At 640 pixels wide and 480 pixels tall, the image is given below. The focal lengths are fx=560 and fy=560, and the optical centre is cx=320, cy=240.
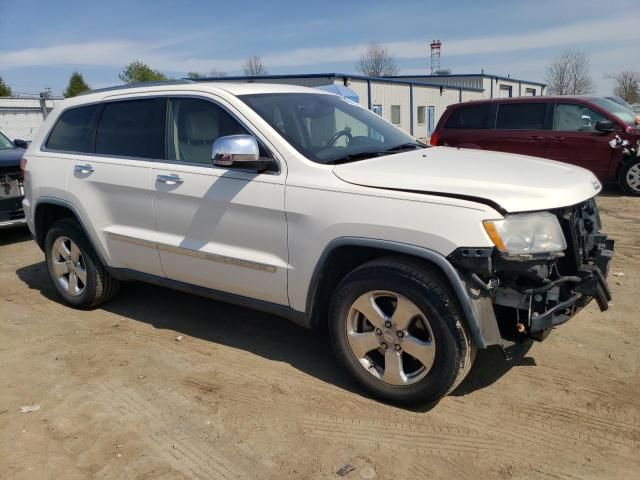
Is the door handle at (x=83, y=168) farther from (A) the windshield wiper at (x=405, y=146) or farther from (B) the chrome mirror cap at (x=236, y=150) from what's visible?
(A) the windshield wiper at (x=405, y=146)

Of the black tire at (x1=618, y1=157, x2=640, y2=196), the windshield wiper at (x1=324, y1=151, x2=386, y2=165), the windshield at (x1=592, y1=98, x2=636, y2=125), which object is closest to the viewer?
the windshield wiper at (x1=324, y1=151, x2=386, y2=165)

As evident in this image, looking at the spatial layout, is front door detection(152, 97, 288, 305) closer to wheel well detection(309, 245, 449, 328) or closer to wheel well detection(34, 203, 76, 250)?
wheel well detection(309, 245, 449, 328)

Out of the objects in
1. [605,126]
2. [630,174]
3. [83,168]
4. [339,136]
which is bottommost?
[630,174]

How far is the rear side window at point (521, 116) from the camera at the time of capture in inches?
397

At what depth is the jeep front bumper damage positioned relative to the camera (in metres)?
2.79

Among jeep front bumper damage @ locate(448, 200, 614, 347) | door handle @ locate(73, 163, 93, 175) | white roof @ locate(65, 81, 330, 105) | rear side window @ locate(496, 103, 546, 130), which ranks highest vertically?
white roof @ locate(65, 81, 330, 105)

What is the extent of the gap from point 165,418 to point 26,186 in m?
3.00

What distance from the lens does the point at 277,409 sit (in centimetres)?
327

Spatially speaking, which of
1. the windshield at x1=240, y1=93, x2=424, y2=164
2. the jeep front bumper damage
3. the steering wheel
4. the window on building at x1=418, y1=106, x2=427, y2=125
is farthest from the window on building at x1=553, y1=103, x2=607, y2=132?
the window on building at x1=418, y1=106, x2=427, y2=125

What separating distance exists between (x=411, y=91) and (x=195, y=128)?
2881cm

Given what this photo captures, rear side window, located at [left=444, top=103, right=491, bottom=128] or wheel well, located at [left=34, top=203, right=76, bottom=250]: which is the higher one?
rear side window, located at [left=444, top=103, right=491, bottom=128]

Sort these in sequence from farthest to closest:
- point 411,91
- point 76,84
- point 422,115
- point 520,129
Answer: point 76,84 → point 422,115 → point 411,91 → point 520,129

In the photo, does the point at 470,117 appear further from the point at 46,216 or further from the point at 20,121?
the point at 20,121

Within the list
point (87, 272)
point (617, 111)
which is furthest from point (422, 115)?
point (87, 272)
